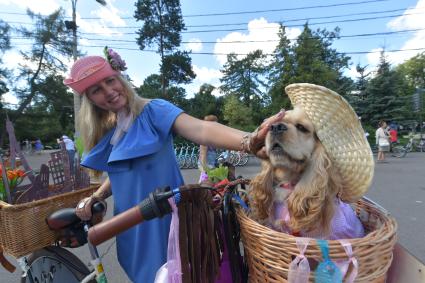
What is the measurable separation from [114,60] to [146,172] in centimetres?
67

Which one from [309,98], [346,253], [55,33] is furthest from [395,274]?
[55,33]

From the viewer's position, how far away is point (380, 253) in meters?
1.16

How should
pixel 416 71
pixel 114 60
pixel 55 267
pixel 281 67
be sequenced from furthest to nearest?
1. pixel 416 71
2. pixel 281 67
3. pixel 55 267
4. pixel 114 60

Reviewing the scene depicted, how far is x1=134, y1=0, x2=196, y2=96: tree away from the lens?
28.9 meters

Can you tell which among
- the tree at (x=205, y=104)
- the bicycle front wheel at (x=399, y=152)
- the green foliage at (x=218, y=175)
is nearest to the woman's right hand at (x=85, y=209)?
the green foliage at (x=218, y=175)

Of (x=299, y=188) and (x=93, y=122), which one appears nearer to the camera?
(x=299, y=188)

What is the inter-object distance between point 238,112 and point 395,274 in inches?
1272

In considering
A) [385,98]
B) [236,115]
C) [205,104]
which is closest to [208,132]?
[385,98]

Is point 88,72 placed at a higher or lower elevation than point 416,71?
lower

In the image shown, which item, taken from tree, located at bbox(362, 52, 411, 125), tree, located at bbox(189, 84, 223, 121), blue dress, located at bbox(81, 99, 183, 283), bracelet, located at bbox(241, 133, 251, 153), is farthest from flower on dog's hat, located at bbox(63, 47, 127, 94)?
tree, located at bbox(189, 84, 223, 121)

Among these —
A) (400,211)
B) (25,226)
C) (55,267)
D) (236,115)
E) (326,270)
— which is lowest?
(400,211)

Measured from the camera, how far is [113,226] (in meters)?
1.14

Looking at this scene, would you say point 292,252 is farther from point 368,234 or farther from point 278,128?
point 278,128

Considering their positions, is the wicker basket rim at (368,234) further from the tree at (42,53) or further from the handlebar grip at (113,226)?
the tree at (42,53)
